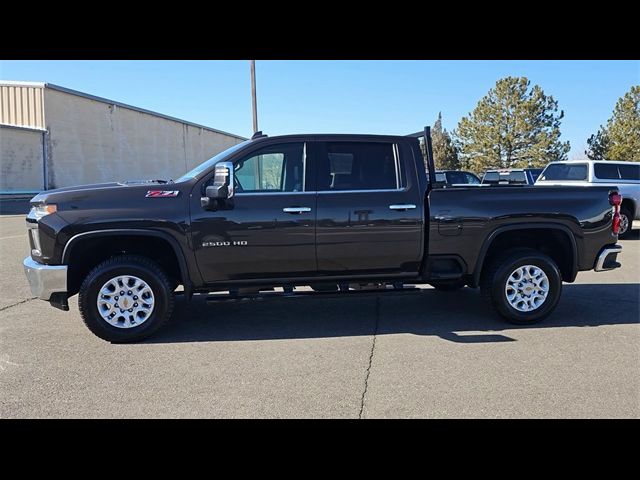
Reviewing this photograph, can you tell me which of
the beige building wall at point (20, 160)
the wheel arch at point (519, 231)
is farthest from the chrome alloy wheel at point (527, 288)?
the beige building wall at point (20, 160)

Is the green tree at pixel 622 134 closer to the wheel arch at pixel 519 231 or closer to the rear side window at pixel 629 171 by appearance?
the rear side window at pixel 629 171

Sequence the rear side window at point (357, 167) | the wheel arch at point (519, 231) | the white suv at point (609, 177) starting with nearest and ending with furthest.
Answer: the rear side window at point (357, 167) < the wheel arch at point (519, 231) < the white suv at point (609, 177)

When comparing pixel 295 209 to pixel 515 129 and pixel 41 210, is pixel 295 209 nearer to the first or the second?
pixel 41 210

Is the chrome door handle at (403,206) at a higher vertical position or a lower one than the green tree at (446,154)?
lower

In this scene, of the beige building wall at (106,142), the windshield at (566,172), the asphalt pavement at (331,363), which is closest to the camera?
the asphalt pavement at (331,363)

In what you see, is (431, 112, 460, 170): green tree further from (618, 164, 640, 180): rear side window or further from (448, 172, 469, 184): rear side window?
(618, 164, 640, 180): rear side window

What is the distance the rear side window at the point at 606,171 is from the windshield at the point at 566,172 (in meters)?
0.29

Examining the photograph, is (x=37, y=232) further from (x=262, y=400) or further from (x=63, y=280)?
(x=262, y=400)

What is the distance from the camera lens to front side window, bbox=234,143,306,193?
4.98 m

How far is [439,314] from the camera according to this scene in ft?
18.8

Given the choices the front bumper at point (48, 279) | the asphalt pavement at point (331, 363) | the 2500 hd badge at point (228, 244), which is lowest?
the asphalt pavement at point (331, 363)

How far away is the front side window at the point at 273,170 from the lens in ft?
16.4
